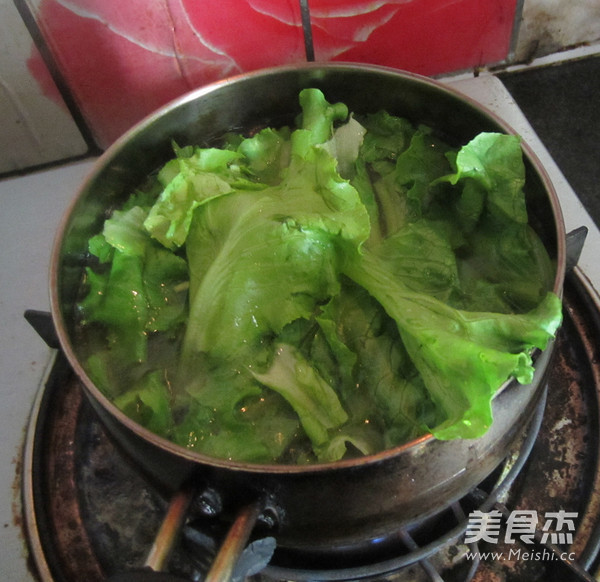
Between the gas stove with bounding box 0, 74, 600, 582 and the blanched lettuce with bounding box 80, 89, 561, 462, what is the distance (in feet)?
0.43

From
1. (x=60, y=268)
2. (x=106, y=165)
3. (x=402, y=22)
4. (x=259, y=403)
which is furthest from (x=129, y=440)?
(x=402, y=22)

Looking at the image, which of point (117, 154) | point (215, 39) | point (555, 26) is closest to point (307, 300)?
point (117, 154)

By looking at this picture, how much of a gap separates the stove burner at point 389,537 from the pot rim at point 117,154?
0.56ft

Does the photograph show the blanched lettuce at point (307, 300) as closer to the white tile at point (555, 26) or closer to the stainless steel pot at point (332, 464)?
the stainless steel pot at point (332, 464)

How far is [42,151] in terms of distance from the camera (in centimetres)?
122

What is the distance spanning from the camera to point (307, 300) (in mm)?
785

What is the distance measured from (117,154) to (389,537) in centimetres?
67

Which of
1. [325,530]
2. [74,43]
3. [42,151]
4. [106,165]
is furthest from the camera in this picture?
[42,151]

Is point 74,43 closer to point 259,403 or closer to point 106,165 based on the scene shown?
point 106,165

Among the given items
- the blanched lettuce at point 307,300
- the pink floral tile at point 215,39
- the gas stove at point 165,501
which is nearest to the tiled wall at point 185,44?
the pink floral tile at point 215,39

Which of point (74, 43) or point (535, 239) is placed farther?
point (74, 43)

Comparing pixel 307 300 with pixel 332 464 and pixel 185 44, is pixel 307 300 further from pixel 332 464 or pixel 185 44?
pixel 185 44

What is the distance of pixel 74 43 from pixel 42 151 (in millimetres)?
266

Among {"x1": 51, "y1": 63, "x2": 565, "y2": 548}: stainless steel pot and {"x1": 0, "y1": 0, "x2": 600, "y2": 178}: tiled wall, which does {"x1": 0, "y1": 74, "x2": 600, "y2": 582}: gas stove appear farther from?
{"x1": 0, "y1": 0, "x2": 600, "y2": 178}: tiled wall
